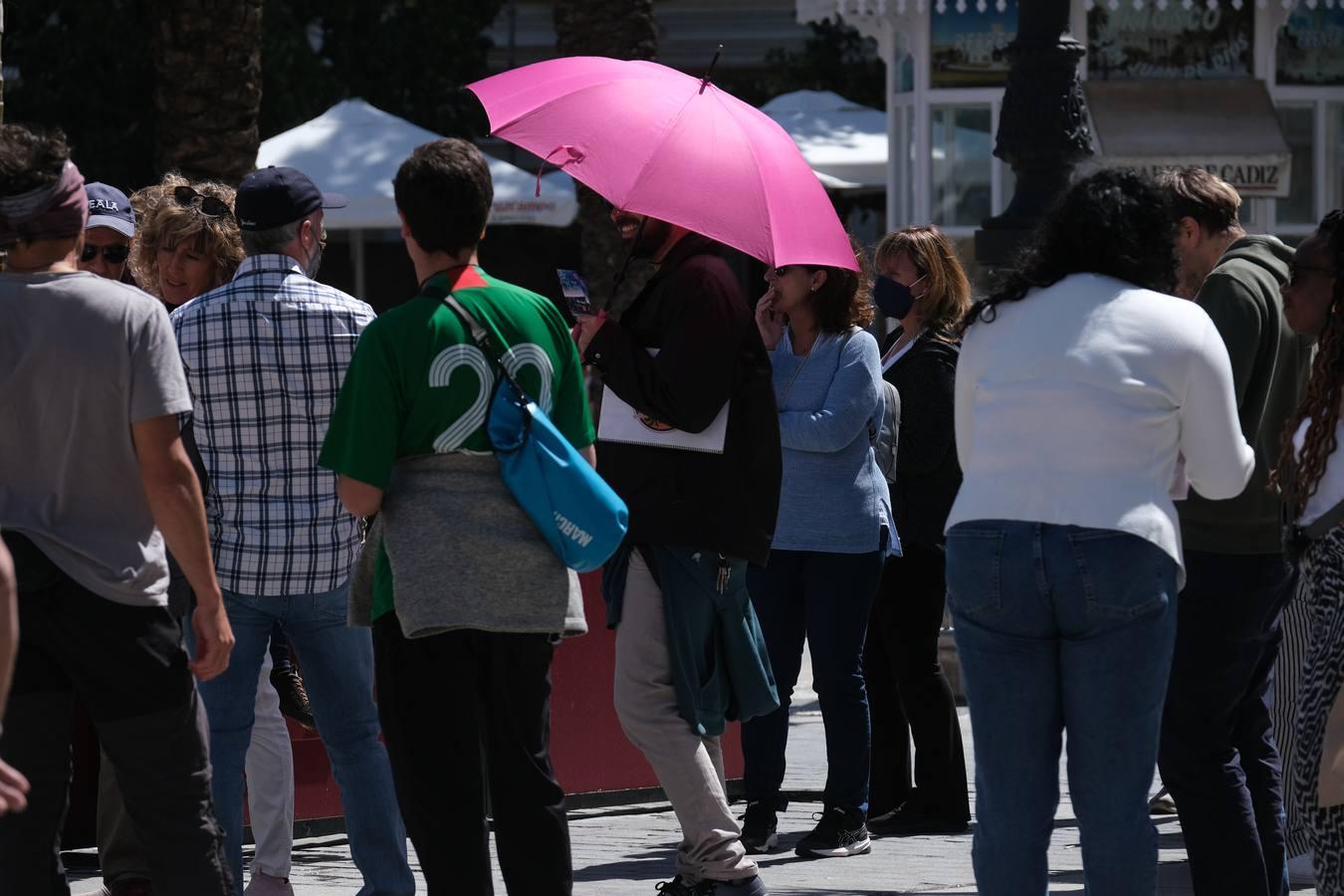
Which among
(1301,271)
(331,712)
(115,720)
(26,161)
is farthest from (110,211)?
(1301,271)

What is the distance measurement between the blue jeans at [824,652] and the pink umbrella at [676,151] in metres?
1.24

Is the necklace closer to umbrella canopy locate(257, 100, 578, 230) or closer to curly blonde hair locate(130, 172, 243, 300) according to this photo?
curly blonde hair locate(130, 172, 243, 300)

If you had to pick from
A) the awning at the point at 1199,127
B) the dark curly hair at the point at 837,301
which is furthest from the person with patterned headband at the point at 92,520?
the awning at the point at 1199,127

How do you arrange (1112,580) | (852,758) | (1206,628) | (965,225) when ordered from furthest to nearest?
(965,225) → (852,758) → (1206,628) → (1112,580)

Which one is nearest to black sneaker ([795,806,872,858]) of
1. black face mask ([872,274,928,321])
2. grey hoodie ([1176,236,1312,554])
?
black face mask ([872,274,928,321])

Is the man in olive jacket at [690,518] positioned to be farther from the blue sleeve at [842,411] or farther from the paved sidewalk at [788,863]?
the blue sleeve at [842,411]

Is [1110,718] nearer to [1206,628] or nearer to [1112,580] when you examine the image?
[1112,580]

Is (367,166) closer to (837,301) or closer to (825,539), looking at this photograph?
(837,301)

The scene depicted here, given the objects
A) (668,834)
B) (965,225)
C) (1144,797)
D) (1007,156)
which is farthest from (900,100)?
(1144,797)

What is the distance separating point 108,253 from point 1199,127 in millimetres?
12115

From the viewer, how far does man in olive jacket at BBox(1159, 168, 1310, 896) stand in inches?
206

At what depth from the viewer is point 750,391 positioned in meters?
5.60

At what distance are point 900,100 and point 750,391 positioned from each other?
478 inches

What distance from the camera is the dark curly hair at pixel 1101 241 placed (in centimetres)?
452
